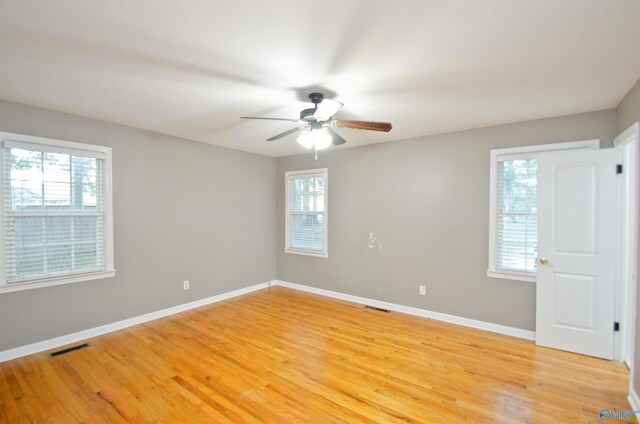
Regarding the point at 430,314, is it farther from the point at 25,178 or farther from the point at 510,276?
the point at 25,178

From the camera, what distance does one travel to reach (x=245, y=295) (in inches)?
202

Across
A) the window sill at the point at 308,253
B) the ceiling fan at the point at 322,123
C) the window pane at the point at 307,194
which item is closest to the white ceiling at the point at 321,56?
the ceiling fan at the point at 322,123

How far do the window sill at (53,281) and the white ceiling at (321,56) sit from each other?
1794 millimetres

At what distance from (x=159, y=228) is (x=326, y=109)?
9.92ft

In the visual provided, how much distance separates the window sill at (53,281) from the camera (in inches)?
114

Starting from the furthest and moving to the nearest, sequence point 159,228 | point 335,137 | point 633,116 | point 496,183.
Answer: point 159,228 → point 496,183 → point 335,137 → point 633,116

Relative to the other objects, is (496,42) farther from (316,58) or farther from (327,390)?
(327,390)

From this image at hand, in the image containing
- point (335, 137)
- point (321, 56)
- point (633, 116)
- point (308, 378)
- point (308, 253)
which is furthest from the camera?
point (308, 253)

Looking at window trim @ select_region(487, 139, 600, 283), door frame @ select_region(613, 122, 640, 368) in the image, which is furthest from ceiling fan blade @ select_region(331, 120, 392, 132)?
door frame @ select_region(613, 122, 640, 368)

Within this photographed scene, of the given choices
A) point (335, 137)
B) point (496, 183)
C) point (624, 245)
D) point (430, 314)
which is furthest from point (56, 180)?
point (624, 245)

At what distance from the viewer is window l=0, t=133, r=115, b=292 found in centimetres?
291

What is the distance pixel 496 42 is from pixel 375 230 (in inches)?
122

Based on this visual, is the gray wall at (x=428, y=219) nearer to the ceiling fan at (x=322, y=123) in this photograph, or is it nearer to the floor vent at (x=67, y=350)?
the ceiling fan at (x=322, y=123)

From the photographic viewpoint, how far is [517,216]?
3531mm
